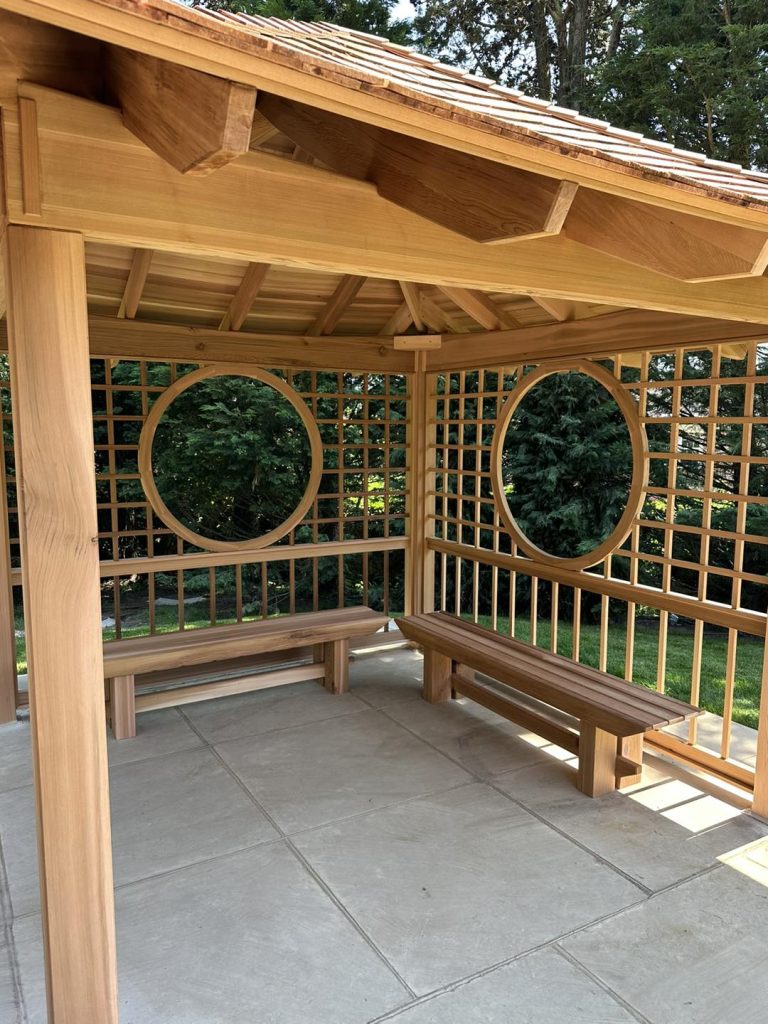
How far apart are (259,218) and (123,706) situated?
332 cm

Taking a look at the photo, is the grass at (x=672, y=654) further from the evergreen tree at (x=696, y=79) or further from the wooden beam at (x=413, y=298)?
the evergreen tree at (x=696, y=79)

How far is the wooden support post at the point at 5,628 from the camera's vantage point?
4191 mm

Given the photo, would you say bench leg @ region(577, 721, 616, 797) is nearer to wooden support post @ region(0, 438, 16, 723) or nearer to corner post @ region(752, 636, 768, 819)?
corner post @ region(752, 636, 768, 819)

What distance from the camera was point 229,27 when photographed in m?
1.13

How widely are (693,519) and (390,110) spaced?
27.6 feet

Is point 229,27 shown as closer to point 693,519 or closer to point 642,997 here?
point 642,997

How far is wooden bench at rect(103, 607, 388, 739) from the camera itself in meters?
4.20

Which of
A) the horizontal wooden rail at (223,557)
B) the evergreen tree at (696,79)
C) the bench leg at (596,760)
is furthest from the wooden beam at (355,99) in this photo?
the evergreen tree at (696,79)

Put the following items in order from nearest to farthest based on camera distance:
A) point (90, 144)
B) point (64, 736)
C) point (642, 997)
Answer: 1. point (90, 144)
2. point (64, 736)
3. point (642, 997)

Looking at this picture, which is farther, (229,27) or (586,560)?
(586,560)

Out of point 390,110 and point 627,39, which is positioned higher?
point 627,39

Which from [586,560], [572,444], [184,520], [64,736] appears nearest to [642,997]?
[64,736]

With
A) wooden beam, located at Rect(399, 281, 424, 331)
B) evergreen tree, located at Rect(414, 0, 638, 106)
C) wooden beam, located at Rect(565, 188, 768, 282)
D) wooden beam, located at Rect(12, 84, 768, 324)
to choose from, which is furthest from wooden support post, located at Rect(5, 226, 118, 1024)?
evergreen tree, located at Rect(414, 0, 638, 106)

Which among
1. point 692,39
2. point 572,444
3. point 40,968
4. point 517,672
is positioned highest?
point 692,39
